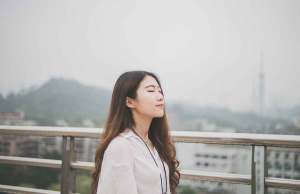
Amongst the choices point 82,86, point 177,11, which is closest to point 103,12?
point 177,11

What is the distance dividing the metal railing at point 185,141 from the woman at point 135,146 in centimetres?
27

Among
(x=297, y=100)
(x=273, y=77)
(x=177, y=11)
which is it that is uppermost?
(x=177, y=11)

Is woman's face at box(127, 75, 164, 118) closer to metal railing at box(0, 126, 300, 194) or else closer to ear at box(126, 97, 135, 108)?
ear at box(126, 97, 135, 108)

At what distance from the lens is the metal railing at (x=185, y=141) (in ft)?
4.67

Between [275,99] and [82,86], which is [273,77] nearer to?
[275,99]

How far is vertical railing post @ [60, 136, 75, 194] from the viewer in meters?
1.96

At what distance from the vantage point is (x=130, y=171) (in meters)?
1.04

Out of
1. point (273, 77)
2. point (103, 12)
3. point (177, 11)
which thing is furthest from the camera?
point (103, 12)

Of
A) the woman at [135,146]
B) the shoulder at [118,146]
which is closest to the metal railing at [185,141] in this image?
the woman at [135,146]

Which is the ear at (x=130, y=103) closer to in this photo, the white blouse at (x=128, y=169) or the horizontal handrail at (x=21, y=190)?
the white blouse at (x=128, y=169)

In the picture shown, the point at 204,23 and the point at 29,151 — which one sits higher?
the point at 204,23

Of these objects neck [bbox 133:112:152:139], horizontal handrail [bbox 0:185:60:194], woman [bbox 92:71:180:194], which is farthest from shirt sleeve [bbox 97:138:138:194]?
horizontal handrail [bbox 0:185:60:194]

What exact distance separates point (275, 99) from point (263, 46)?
1232 cm

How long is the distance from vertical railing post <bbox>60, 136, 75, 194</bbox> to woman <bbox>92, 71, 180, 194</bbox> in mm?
766
